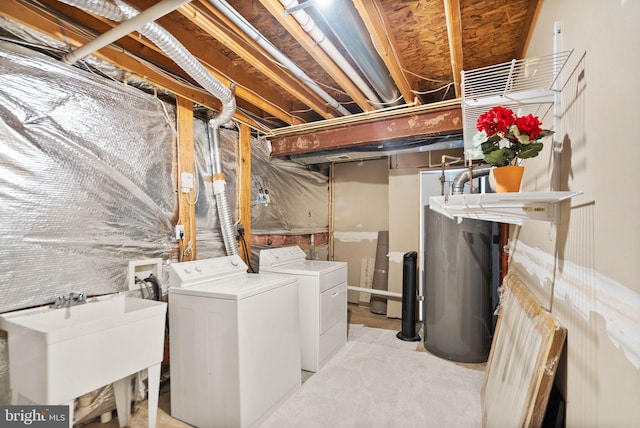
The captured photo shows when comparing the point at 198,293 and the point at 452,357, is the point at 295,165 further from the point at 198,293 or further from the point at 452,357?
the point at 452,357

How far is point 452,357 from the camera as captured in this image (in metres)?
2.71

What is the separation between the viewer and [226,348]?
5.84ft

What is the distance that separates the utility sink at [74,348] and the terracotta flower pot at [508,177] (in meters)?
1.80

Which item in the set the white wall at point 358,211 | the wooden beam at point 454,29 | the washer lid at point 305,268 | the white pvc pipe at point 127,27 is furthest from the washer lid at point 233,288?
the white wall at point 358,211

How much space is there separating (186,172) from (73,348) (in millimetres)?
1428

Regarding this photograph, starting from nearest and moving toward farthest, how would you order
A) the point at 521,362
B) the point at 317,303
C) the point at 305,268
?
1. the point at 521,362
2. the point at 317,303
3. the point at 305,268

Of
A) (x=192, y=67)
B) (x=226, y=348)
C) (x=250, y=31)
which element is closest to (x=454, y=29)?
(x=250, y=31)

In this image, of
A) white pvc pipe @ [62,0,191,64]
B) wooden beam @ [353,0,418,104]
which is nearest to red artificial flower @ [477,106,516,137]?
wooden beam @ [353,0,418,104]

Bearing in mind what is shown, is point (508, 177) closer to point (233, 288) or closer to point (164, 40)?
point (233, 288)

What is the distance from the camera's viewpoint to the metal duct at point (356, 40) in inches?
63.4

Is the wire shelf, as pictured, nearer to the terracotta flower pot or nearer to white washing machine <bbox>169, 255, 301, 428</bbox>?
the terracotta flower pot

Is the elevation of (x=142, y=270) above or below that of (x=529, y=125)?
below

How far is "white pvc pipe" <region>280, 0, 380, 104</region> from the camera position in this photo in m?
1.59

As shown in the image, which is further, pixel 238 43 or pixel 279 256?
pixel 279 256
